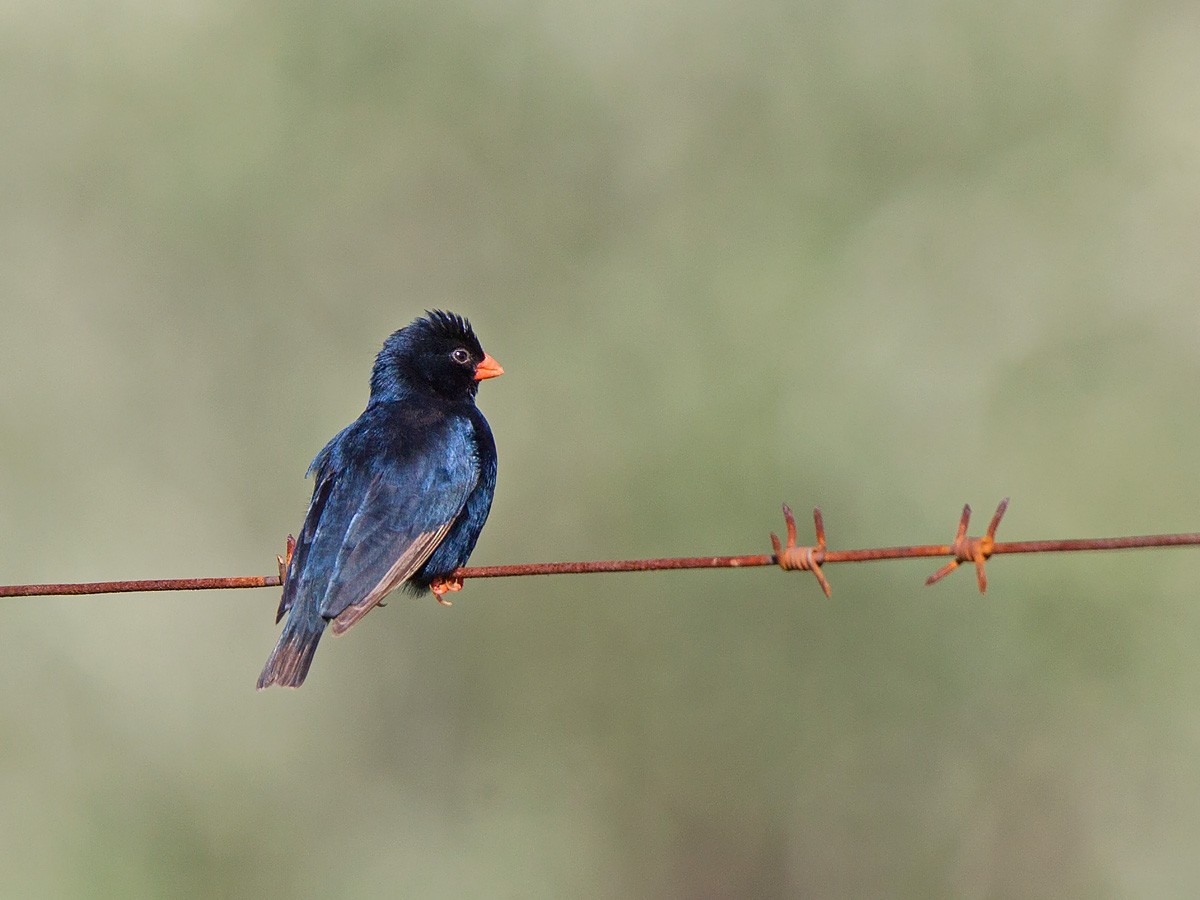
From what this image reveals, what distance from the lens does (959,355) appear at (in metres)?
13.5

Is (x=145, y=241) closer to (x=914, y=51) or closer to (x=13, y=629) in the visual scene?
(x=13, y=629)

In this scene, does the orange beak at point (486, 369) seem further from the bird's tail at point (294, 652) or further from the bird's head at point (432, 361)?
the bird's tail at point (294, 652)

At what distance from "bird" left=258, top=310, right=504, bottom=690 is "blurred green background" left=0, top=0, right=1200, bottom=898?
5.14 m

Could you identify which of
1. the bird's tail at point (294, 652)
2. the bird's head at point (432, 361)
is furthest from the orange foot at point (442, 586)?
the bird's head at point (432, 361)

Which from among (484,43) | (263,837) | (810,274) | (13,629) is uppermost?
(484,43)

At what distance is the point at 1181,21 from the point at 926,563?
197 inches

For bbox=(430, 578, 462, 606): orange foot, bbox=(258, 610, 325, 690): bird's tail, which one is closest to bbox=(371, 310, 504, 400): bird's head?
bbox=(430, 578, 462, 606): orange foot

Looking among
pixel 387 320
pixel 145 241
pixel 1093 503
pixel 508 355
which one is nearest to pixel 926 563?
pixel 1093 503

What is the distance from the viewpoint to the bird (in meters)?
6.73

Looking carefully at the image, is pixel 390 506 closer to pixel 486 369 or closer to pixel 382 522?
pixel 382 522

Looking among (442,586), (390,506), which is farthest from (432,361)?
(390,506)

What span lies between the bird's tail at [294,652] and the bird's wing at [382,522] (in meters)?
0.10

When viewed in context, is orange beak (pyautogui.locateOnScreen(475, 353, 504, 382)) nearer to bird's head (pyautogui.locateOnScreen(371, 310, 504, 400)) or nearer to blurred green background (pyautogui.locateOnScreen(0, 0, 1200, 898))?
bird's head (pyautogui.locateOnScreen(371, 310, 504, 400))

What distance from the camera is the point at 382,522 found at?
7.02 m
